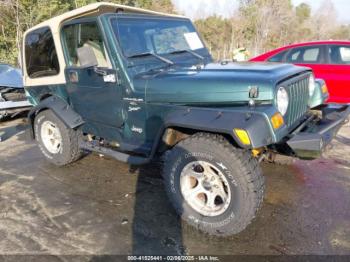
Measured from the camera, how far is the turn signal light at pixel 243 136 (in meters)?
2.67

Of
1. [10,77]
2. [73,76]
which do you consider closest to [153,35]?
[73,76]

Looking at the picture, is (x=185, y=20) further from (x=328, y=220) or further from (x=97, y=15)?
(x=328, y=220)

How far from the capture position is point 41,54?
475cm

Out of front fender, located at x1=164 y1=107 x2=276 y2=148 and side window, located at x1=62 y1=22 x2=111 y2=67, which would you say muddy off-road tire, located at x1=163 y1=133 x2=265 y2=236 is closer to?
front fender, located at x1=164 y1=107 x2=276 y2=148

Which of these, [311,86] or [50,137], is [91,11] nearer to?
[50,137]

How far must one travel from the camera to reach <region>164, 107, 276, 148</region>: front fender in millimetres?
2676

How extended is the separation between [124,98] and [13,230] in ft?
5.70

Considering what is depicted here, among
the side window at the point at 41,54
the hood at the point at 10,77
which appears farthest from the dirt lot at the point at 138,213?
the hood at the point at 10,77

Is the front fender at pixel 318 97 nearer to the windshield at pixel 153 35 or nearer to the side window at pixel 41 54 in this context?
the windshield at pixel 153 35

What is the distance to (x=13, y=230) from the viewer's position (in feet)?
10.8

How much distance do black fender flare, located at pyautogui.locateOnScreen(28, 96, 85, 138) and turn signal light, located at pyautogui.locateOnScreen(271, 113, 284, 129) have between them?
104 inches

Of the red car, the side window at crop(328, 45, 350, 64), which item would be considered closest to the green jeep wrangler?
the red car

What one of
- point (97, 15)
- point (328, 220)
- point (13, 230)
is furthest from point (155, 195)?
point (97, 15)

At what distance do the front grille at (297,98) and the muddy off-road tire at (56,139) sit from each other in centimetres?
288
